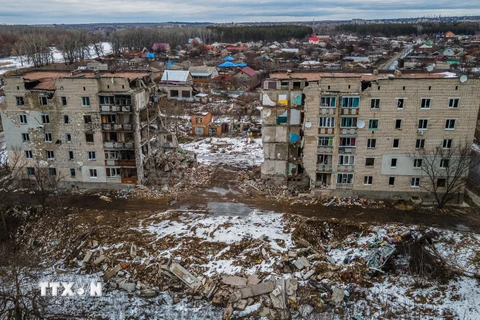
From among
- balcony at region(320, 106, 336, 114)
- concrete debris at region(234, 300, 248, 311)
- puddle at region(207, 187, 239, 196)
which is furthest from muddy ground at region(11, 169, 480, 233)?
concrete debris at region(234, 300, 248, 311)

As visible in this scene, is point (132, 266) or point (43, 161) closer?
point (132, 266)

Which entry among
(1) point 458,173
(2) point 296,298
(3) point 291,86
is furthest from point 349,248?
(3) point 291,86

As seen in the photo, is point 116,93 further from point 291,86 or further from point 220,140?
point 220,140

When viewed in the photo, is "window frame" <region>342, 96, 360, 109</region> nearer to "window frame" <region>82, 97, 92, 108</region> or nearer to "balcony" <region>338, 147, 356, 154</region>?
"balcony" <region>338, 147, 356, 154</region>

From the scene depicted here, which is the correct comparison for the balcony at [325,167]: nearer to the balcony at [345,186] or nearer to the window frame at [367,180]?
the balcony at [345,186]

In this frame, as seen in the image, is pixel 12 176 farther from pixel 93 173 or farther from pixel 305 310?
pixel 305 310

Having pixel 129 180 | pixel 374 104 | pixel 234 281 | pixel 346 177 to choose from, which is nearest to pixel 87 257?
pixel 234 281
